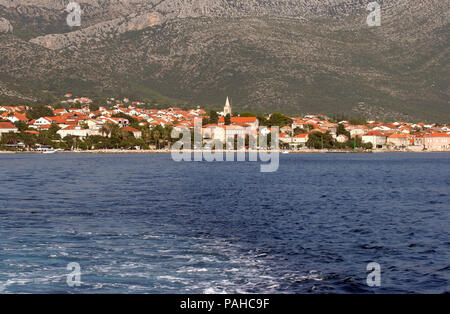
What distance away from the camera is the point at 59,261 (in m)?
13.4

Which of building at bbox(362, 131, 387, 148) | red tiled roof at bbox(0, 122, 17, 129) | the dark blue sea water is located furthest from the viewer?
building at bbox(362, 131, 387, 148)

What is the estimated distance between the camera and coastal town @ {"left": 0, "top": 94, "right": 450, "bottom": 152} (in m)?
134

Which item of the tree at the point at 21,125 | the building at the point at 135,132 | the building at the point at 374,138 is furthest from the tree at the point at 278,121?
the tree at the point at 21,125

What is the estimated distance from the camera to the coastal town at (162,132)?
134000 mm

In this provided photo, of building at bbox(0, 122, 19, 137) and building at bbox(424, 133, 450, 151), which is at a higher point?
building at bbox(0, 122, 19, 137)

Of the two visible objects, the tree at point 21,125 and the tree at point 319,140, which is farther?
the tree at point 319,140

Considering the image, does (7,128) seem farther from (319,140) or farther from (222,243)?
(222,243)

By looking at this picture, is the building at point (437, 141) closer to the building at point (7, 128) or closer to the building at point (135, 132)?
the building at point (135, 132)

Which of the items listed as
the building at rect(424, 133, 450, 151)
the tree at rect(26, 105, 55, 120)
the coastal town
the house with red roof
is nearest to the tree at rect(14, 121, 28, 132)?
the coastal town

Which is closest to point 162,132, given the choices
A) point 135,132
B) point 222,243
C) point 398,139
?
point 135,132

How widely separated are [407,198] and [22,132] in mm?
114039

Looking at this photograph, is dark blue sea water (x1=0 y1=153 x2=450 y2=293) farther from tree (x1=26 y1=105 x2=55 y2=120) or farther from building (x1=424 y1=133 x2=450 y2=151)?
building (x1=424 y1=133 x2=450 y2=151)
